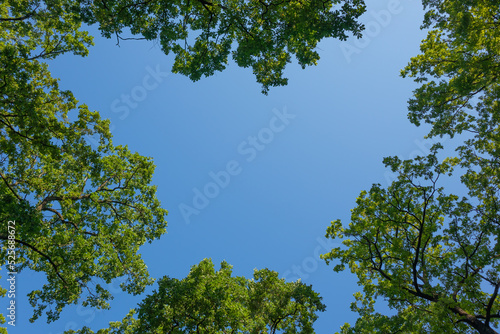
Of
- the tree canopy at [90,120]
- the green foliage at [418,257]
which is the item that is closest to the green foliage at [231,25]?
the tree canopy at [90,120]

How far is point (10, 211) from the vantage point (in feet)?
31.5

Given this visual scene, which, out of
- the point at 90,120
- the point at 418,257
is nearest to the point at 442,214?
the point at 418,257

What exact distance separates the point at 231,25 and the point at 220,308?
1325 centimetres

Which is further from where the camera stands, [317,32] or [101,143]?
[101,143]

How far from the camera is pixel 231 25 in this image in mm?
11523

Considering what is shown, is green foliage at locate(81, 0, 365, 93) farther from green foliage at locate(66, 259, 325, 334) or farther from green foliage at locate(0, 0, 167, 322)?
green foliage at locate(66, 259, 325, 334)

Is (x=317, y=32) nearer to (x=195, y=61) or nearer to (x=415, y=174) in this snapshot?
(x=195, y=61)

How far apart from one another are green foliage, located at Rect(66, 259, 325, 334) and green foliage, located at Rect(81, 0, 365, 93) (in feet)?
33.2

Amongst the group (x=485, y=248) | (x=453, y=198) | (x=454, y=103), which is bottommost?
(x=485, y=248)

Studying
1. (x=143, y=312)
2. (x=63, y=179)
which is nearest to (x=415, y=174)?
(x=143, y=312)

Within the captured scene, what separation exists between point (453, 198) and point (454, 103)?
500cm

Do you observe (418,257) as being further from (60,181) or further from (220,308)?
(60,181)

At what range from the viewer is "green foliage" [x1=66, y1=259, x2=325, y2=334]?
11.9m

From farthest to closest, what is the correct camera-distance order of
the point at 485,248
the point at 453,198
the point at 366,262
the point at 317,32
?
the point at 366,262, the point at 453,198, the point at 485,248, the point at 317,32
